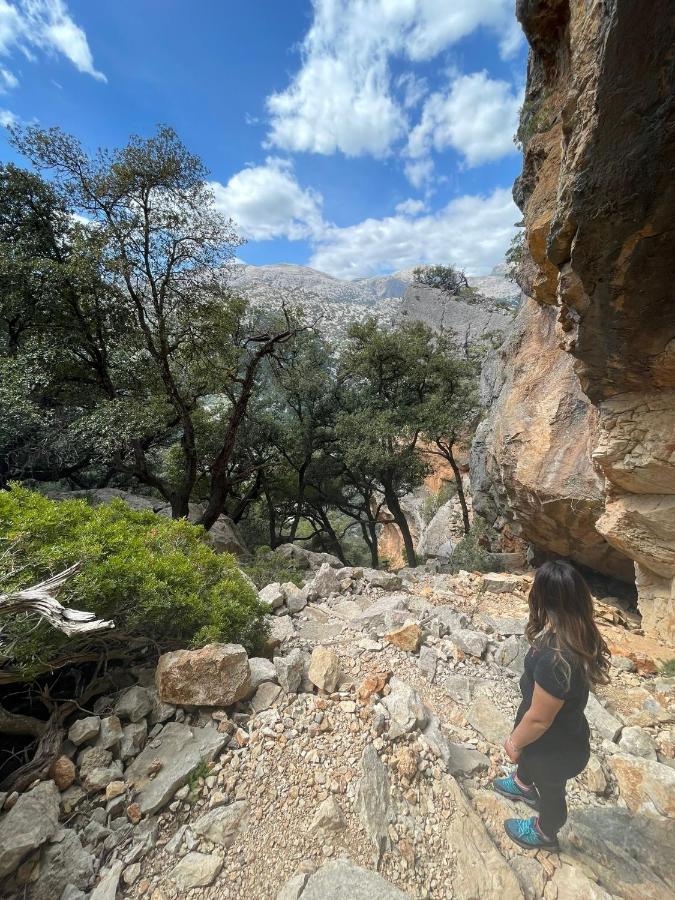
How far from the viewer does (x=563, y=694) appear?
2.06m

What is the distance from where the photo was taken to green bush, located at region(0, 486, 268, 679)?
2639 millimetres

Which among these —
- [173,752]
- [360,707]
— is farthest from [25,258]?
[360,707]

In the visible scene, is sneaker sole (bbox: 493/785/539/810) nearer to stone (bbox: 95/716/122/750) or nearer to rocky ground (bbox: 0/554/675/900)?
rocky ground (bbox: 0/554/675/900)

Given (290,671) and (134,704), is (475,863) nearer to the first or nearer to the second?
(290,671)

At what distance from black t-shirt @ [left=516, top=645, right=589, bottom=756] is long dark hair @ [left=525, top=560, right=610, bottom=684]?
3 centimetres

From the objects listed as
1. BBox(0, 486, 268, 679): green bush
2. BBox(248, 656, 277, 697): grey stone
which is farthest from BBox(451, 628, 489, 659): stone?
BBox(0, 486, 268, 679): green bush

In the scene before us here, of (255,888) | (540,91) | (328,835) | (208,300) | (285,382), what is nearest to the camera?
(255,888)

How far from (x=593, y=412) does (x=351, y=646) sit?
5.65m

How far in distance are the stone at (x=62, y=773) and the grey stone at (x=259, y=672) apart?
1.32 m

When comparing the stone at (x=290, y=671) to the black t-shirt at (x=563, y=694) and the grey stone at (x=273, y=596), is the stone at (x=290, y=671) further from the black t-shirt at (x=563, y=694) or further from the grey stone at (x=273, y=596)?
the black t-shirt at (x=563, y=694)

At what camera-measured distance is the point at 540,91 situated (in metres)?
5.48

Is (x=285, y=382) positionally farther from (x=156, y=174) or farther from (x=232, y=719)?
(x=232, y=719)

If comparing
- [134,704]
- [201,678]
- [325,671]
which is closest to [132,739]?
[134,704]

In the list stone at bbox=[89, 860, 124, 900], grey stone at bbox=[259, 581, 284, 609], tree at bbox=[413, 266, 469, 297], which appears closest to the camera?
stone at bbox=[89, 860, 124, 900]
